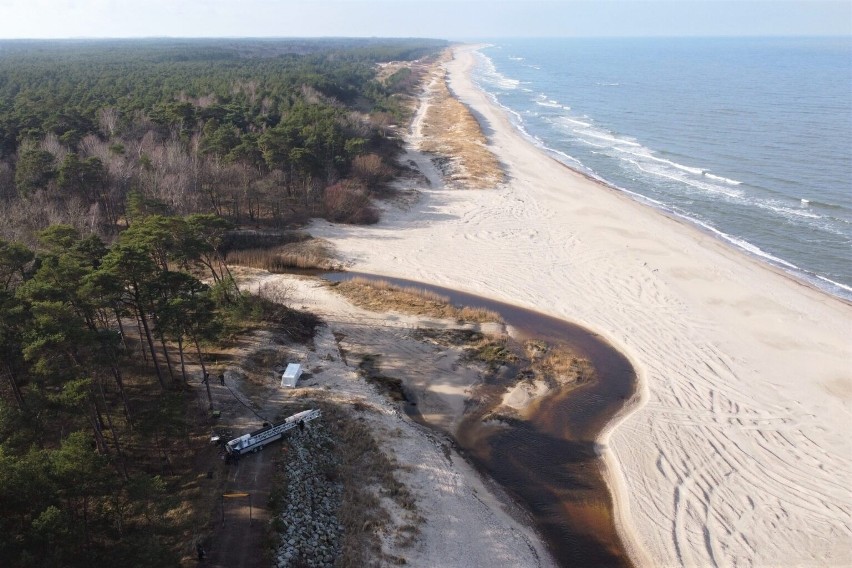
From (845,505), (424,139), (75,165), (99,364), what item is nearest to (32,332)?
(99,364)

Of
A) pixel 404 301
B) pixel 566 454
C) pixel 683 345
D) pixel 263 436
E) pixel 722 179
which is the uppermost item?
pixel 722 179

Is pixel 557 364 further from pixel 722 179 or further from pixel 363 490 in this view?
pixel 722 179

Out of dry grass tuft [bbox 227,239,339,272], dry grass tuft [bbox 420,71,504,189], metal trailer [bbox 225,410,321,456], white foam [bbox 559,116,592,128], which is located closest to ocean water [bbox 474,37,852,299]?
white foam [bbox 559,116,592,128]

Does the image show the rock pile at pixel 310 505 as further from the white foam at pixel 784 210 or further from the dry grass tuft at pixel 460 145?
the white foam at pixel 784 210

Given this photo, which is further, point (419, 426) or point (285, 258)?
point (285, 258)

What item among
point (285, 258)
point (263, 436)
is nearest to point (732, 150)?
point (285, 258)

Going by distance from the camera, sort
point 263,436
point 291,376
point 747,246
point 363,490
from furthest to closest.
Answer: point 747,246
point 291,376
point 263,436
point 363,490

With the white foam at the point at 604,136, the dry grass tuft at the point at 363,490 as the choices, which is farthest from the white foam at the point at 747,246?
the dry grass tuft at the point at 363,490

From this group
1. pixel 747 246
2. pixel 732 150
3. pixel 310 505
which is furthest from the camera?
pixel 732 150

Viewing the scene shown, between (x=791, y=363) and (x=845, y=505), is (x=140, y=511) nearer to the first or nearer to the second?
(x=845, y=505)
